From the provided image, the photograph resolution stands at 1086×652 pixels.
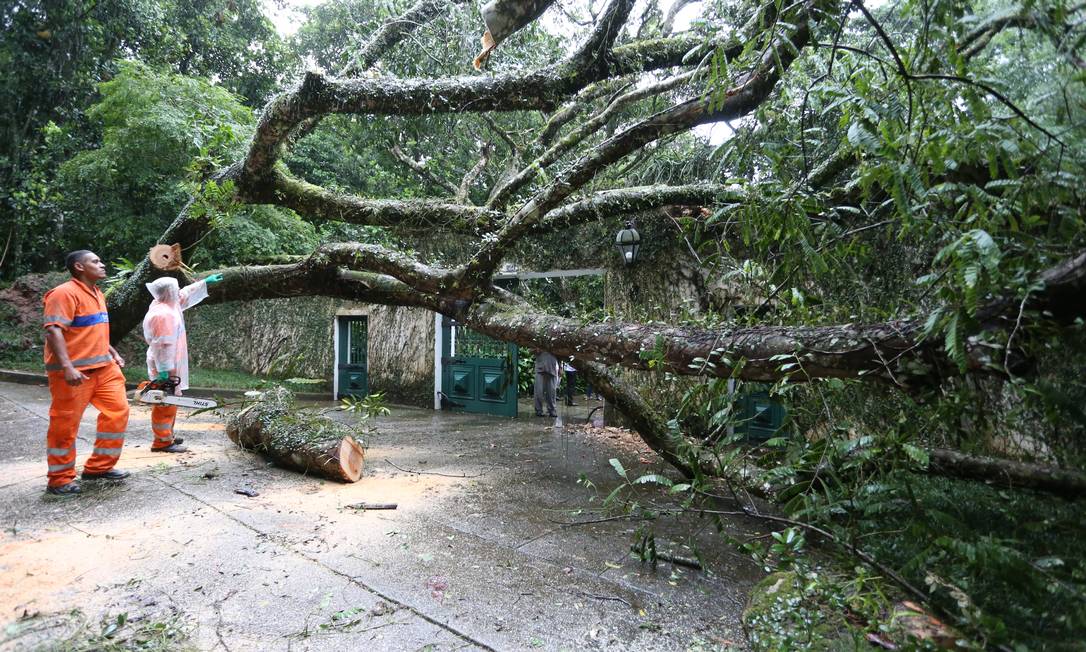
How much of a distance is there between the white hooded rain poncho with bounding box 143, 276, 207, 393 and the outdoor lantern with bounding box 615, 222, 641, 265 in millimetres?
4693

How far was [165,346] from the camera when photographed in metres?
5.31

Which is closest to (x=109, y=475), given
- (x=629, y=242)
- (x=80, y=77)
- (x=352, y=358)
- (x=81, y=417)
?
(x=81, y=417)

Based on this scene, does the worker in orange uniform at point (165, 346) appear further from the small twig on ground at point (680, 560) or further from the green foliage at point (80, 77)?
the green foliage at point (80, 77)

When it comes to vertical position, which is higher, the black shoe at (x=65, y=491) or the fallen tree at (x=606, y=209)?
the fallen tree at (x=606, y=209)

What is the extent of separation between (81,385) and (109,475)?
0.74 m

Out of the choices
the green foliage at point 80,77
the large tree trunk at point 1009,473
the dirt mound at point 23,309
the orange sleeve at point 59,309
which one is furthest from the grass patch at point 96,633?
the dirt mound at point 23,309

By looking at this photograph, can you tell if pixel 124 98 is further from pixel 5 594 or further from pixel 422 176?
pixel 5 594

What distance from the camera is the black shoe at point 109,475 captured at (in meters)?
4.30

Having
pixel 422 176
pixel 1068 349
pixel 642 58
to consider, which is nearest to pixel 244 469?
pixel 642 58

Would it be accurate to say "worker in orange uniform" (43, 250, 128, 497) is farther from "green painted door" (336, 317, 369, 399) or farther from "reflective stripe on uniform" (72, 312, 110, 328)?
"green painted door" (336, 317, 369, 399)

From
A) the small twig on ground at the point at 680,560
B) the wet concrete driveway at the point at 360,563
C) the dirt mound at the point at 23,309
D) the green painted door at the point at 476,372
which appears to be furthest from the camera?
the dirt mound at the point at 23,309

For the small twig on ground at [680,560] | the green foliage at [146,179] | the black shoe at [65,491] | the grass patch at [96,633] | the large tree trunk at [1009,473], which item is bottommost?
the small twig on ground at [680,560]

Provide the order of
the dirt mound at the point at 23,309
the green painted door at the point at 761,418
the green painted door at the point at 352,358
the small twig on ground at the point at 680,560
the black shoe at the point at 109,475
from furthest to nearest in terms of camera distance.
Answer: the dirt mound at the point at 23,309 → the green painted door at the point at 352,358 → the green painted door at the point at 761,418 → the black shoe at the point at 109,475 → the small twig on ground at the point at 680,560

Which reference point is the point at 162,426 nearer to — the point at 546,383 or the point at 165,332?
the point at 165,332
